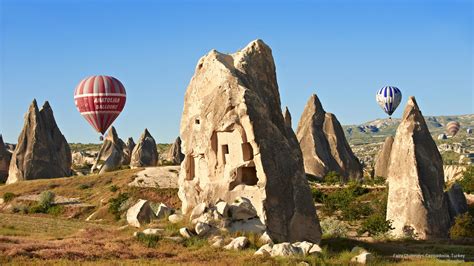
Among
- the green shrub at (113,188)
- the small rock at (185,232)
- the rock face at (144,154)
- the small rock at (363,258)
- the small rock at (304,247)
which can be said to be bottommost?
the small rock at (363,258)

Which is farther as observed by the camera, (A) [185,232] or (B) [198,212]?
(B) [198,212]

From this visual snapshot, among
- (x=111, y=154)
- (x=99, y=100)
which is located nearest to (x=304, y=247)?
(x=99, y=100)

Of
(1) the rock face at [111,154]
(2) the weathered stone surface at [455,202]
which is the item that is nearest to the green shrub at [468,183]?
(2) the weathered stone surface at [455,202]

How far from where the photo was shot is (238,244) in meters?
15.4

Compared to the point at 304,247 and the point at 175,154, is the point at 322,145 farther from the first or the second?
the point at 304,247

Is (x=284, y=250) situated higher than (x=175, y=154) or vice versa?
(x=175, y=154)

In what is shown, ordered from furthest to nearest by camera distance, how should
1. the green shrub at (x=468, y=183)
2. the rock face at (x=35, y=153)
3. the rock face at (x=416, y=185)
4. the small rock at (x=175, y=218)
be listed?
the rock face at (x=35, y=153), the green shrub at (x=468, y=183), the rock face at (x=416, y=185), the small rock at (x=175, y=218)

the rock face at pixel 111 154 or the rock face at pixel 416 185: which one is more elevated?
the rock face at pixel 111 154

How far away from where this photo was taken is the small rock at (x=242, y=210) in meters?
17.1

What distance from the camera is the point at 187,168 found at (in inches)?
817

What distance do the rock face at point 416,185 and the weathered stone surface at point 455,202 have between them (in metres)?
1.76

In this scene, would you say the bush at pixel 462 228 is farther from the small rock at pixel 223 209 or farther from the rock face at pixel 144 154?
the rock face at pixel 144 154

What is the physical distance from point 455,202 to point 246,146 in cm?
1476

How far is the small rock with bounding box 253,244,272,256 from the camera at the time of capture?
14.3 metres
